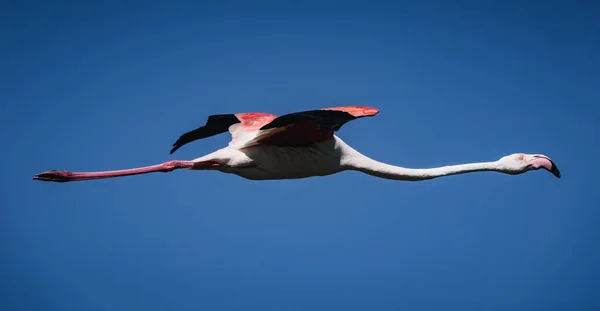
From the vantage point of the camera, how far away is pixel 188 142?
14.6 metres

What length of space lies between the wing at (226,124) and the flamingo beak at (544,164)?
179 inches

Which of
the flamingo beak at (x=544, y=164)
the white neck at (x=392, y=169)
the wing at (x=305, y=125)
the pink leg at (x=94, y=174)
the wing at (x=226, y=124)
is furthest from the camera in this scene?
the flamingo beak at (x=544, y=164)

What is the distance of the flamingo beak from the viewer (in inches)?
562

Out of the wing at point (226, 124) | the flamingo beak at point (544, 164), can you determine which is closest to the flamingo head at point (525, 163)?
the flamingo beak at point (544, 164)

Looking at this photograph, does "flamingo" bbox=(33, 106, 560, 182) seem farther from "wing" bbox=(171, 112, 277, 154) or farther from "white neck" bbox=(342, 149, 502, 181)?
"wing" bbox=(171, 112, 277, 154)

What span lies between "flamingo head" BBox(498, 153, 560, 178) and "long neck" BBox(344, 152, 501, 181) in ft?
2.37

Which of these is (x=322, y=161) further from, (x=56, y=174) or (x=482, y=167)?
(x=56, y=174)

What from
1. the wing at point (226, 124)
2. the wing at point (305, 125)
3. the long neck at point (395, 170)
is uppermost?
the wing at point (226, 124)

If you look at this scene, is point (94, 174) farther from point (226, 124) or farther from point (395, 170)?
point (395, 170)

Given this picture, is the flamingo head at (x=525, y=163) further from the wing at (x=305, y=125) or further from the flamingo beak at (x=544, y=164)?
the wing at (x=305, y=125)

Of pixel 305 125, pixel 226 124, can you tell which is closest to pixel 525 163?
pixel 305 125

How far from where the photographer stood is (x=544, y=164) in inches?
562

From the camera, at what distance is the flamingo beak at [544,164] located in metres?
14.3

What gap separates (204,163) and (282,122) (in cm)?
203
